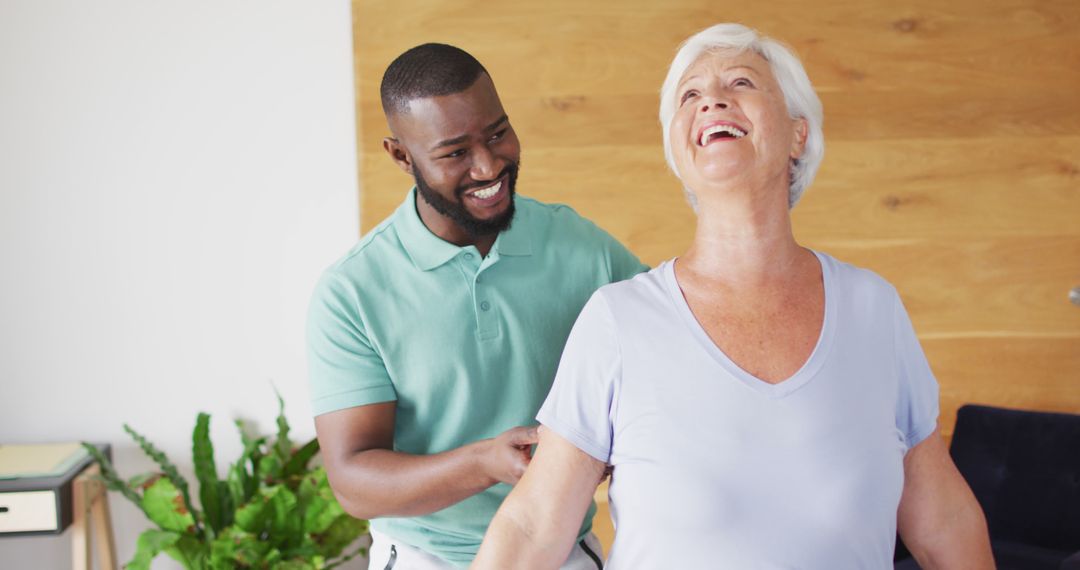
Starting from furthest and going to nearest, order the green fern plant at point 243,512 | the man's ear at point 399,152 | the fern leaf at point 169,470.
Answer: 1. the fern leaf at point 169,470
2. the green fern plant at point 243,512
3. the man's ear at point 399,152

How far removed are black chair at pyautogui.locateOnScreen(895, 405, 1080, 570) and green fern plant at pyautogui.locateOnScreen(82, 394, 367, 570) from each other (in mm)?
1534

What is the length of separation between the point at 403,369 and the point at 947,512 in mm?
827

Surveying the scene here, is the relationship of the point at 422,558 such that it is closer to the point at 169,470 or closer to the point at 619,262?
the point at 619,262

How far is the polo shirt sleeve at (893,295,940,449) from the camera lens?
1.23 meters

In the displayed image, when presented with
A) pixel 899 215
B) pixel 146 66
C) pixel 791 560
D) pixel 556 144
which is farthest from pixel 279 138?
pixel 791 560

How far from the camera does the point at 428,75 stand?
1.53m

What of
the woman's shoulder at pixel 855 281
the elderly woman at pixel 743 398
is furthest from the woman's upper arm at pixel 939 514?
the woman's shoulder at pixel 855 281

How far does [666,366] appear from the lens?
117 cm

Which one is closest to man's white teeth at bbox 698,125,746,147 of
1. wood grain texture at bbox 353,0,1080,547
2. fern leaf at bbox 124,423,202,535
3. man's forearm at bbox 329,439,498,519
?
man's forearm at bbox 329,439,498,519

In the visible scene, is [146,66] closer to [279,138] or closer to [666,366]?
[279,138]

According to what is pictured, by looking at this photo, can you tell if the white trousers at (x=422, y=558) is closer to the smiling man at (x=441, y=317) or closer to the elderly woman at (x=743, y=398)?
the smiling man at (x=441, y=317)

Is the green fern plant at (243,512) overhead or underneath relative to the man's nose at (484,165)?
underneath

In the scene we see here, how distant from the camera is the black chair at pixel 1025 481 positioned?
2502 mm

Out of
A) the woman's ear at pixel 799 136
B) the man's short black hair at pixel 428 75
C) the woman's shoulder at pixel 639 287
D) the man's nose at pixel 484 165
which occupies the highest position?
the man's short black hair at pixel 428 75
